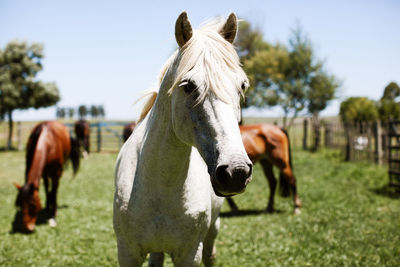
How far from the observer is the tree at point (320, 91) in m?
23.1

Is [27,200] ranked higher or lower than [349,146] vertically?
lower

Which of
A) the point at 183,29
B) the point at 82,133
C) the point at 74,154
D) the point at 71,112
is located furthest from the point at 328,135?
the point at 71,112

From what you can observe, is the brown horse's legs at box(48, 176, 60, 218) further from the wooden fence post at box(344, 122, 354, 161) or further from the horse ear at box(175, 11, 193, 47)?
the wooden fence post at box(344, 122, 354, 161)

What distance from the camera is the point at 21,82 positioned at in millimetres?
19672

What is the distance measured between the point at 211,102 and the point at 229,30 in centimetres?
56

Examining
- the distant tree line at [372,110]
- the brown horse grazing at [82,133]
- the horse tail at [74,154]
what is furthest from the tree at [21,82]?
the distant tree line at [372,110]

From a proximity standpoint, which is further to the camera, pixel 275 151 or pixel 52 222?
pixel 275 151

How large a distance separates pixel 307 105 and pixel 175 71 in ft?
79.2

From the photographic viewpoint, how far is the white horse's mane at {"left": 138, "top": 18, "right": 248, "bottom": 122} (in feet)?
4.21

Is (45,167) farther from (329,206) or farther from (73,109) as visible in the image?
(73,109)

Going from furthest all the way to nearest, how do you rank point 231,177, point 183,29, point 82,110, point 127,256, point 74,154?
1. point 82,110
2. point 74,154
3. point 127,256
4. point 183,29
5. point 231,177

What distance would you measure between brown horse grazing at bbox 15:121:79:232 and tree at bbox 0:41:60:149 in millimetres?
16061

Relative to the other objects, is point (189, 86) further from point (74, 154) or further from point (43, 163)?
point (74, 154)

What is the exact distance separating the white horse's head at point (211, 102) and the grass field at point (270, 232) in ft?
9.54
